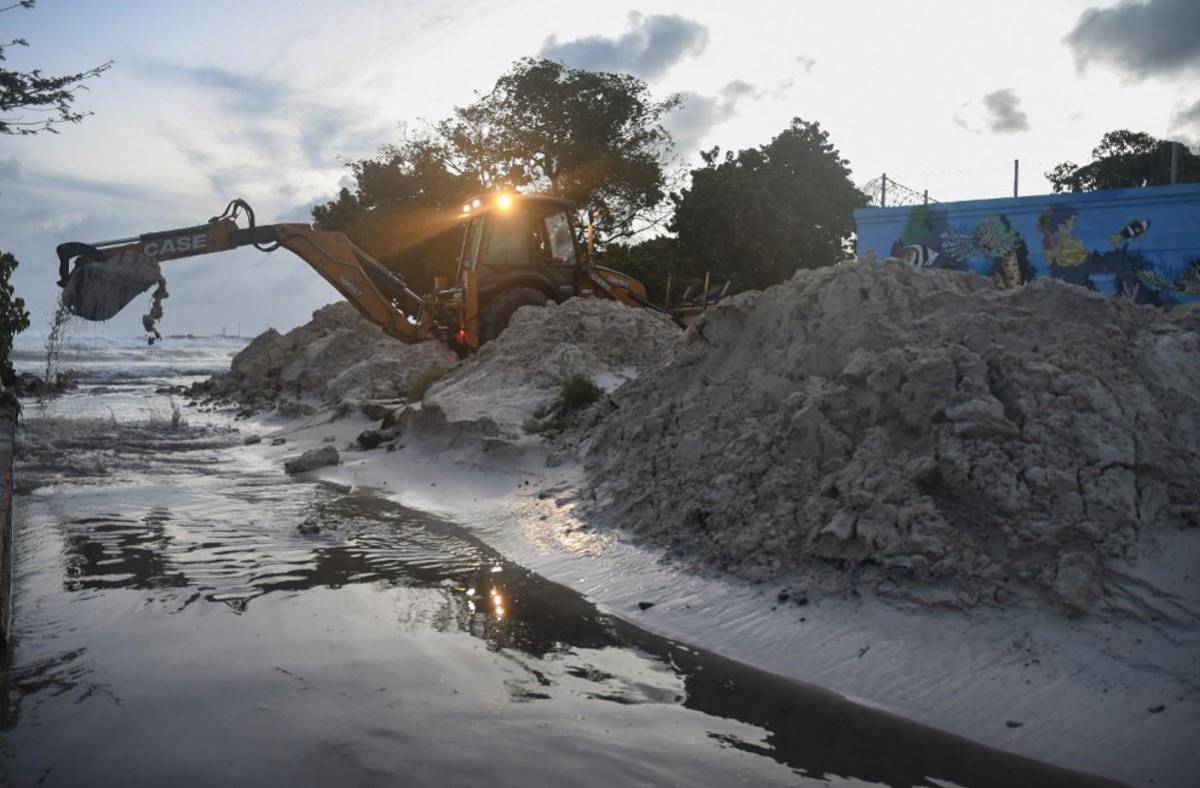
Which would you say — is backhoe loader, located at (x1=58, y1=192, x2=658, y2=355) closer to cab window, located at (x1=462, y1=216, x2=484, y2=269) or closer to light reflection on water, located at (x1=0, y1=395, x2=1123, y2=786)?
cab window, located at (x1=462, y1=216, x2=484, y2=269)

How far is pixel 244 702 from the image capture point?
396 cm

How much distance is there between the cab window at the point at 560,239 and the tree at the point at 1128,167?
446 inches

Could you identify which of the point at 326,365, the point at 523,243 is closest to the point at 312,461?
the point at 523,243

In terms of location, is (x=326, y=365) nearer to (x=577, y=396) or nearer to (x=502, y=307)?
(x=502, y=307)

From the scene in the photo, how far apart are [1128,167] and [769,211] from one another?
11.1m

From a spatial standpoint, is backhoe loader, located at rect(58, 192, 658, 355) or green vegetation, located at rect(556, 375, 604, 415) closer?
green vegetation, located at rect(556, 375, 604, 415)

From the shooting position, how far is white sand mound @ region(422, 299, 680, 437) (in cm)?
1076

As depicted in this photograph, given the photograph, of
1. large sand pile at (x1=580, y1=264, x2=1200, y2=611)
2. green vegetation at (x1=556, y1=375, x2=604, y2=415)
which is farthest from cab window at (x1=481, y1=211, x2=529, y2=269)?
large sand pile at (x1=580, y1=264, x2=1200, y2=611)

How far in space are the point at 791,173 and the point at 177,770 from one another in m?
27.5

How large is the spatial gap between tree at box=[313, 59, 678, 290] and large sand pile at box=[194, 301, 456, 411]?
4.00 meters

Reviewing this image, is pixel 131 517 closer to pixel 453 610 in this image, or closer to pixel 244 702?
pixel 453 610

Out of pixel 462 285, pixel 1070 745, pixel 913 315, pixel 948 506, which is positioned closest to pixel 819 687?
pixel 1070 745

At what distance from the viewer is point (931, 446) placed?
560 centimetres

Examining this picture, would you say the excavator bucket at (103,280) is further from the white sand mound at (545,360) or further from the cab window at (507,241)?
the cab window at (507,241)
